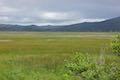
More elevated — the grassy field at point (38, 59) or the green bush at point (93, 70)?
the green bush at point (93, 70)

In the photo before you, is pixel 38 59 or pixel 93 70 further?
pixel 38 59

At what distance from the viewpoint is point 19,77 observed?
17.3 m

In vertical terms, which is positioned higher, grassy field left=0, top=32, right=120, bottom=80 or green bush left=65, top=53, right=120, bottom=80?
green bush left=65, top=53, right=120, bottom=80

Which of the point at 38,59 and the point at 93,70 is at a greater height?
the point at 93,70

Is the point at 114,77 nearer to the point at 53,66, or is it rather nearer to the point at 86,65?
the point at 86,65

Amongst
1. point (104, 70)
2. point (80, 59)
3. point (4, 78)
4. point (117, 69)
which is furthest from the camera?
point (4, 78)

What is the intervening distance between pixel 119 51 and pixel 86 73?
1566 mm

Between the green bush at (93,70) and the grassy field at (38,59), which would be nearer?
the green bush at (93,70)

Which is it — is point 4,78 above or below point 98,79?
below

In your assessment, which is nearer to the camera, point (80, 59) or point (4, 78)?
point (80, 59)

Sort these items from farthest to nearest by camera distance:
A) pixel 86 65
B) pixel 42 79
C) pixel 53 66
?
1. pixel 53 66
2. pixel 42 79
3. pixel 86 65

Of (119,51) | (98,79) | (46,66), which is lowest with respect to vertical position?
(46,66)

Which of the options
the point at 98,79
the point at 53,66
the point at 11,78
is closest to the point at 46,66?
the point at 53,66

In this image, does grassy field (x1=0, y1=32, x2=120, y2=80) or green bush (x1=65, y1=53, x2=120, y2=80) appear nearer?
green bush (x1=65, y1=53, x2=120, y2=80)
